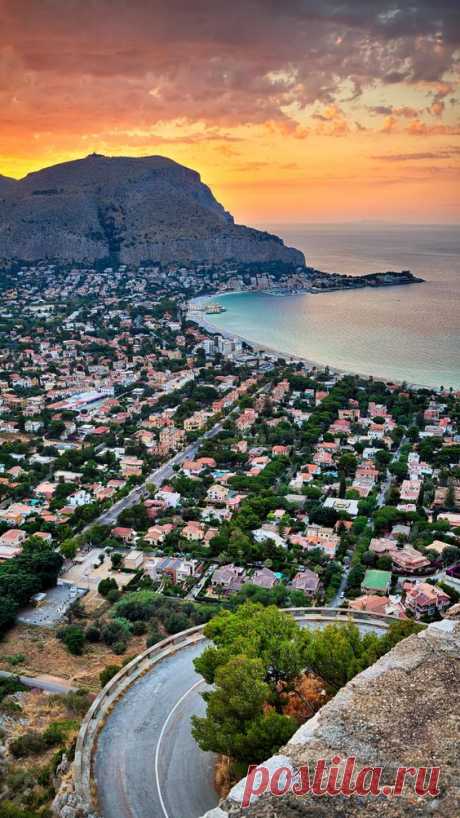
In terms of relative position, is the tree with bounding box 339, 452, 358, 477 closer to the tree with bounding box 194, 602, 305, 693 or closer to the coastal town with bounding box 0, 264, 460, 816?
the coastal town with bounding box 0, 264, 460, 816

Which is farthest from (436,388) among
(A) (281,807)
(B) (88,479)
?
(A) (281,807)

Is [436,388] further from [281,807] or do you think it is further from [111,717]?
[281,807]

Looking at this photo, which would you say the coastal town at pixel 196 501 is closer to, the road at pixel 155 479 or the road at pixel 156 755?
the road at pixel 155 479

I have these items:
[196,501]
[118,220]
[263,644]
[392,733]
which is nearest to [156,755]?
[263,644]

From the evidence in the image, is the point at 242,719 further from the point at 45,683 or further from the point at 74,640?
the point at 74,640

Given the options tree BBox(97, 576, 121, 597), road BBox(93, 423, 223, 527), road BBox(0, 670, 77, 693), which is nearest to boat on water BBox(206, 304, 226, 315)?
road BBox(93, 423, 223, 527)

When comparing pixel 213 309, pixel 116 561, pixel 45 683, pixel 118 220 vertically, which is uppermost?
pixel 118 220
